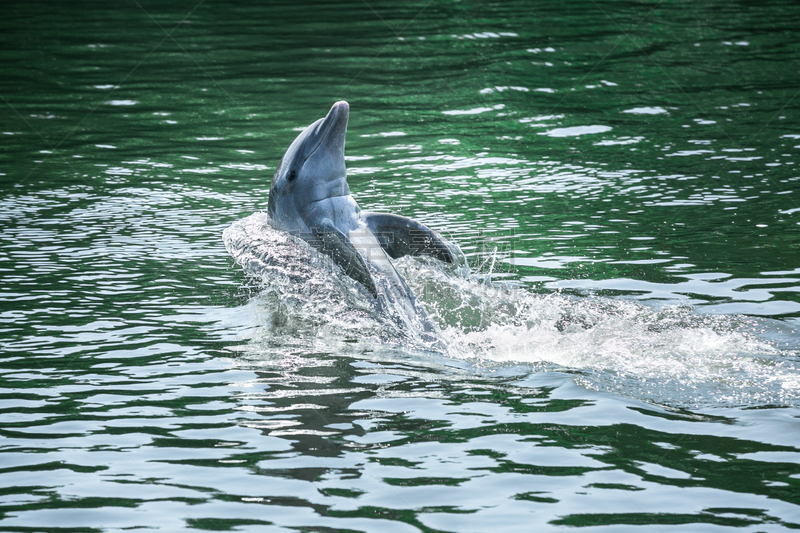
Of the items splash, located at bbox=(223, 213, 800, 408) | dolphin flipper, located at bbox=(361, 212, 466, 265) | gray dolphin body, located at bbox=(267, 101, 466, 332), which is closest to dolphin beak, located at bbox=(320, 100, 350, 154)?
gray dolphin body, located at bbox=(267, 101, 466, 332)

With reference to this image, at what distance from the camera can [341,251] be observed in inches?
287

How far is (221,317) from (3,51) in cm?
1654

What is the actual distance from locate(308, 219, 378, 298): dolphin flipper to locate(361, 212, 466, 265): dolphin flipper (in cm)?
43

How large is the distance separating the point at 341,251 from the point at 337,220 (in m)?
0.51

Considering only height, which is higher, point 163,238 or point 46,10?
point 46,10

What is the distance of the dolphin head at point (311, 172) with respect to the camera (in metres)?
7.78

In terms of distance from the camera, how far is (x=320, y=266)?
25.2ft

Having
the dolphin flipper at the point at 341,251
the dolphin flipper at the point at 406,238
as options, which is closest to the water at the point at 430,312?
the dolphin flipper at the point at 341,251

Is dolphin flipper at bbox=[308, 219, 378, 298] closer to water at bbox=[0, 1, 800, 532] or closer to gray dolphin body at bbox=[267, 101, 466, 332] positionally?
gray dolphin body at bbox=[267, 101, 466, 332]

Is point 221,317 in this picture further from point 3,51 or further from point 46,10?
point 46,10

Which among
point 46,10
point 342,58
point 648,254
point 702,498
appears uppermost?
point 46,10

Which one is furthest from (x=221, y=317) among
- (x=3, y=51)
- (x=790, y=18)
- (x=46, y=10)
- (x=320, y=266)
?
(x=46, y=10)

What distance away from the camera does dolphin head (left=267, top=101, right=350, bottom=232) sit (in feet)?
25.5

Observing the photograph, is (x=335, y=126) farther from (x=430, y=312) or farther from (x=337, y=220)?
(x=430, y=312)
